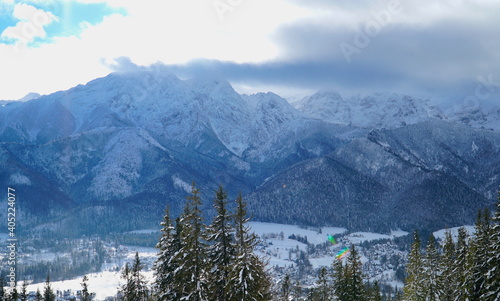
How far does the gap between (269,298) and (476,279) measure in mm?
19327

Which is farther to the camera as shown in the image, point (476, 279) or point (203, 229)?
point (476, 279)

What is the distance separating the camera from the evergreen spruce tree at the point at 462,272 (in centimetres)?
4522

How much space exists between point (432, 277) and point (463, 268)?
12510mm

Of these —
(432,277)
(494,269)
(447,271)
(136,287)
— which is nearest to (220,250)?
(494,269)

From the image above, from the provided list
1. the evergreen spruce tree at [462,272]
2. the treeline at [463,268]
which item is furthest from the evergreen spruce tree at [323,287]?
the evergreen spruce tree at [462,272]

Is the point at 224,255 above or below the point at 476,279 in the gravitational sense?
above

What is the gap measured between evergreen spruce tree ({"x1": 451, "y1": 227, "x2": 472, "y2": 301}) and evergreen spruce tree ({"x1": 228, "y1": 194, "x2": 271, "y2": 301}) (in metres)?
20.9

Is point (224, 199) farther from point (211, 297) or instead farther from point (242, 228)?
point (211, 297)

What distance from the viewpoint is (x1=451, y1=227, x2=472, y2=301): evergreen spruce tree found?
45.2 meters

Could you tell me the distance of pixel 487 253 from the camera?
1656 inches

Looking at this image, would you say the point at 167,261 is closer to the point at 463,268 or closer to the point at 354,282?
the point at 354,282

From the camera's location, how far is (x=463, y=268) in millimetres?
55250

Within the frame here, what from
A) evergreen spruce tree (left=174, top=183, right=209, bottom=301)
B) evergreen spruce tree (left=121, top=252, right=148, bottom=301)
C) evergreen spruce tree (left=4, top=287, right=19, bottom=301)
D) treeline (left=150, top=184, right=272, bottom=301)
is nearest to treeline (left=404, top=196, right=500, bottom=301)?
treeline (left=150, top=184, right=272, bottom=301)

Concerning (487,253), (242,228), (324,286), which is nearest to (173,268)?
(242,228)
